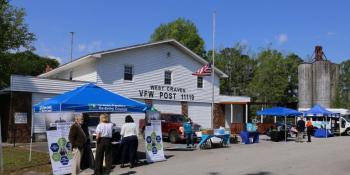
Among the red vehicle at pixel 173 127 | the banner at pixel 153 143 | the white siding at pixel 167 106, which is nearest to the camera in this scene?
the banner at pixel 153 143

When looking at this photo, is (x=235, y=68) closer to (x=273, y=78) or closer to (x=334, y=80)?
(x=273, y=78)

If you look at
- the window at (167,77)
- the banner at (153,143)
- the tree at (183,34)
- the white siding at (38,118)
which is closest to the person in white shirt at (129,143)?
the banner at (153,143)

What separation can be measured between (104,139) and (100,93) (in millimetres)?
3052

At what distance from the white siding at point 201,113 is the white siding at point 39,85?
1022 cm

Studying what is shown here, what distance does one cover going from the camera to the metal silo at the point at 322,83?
166ft

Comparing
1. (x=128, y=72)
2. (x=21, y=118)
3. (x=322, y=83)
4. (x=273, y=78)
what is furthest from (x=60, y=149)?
(x=273, y=78)

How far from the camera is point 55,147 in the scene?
44.2 feet

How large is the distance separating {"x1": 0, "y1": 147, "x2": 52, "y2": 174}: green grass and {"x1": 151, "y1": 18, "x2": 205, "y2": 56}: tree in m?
51.6

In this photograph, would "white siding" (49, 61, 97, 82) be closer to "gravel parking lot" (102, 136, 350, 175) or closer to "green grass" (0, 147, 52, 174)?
"green grass" (0, 147, 52, 174)

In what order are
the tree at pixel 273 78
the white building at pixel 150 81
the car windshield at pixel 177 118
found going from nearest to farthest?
the white building at pixel 150 81 < the car windshield at pixel 177 118 < the tree at pixel 273 78

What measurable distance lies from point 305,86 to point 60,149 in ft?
→ 140

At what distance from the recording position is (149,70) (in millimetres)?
31281

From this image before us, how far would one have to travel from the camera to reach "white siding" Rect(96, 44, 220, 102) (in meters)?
29.0

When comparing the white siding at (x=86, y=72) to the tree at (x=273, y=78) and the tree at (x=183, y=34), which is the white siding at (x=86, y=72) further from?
the tree at (x=183, y=34)
